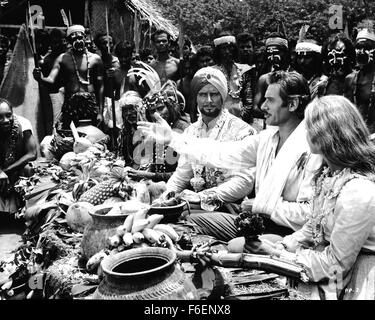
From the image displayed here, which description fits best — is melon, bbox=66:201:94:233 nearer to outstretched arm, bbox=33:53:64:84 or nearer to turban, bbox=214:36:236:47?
turban, bbox=214:36:236:47

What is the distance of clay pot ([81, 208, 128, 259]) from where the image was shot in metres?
2.64

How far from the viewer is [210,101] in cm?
423

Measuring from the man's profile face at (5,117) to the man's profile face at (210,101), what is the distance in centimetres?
291

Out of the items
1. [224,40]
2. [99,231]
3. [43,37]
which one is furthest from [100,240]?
[43,37]

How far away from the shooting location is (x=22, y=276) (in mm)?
3646

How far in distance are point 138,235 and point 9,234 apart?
424 centimetres

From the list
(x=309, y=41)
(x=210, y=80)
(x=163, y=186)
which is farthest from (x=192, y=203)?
(x=309, y=41)

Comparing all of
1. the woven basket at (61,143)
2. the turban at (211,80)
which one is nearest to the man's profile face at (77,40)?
the woven basket at (61,143)

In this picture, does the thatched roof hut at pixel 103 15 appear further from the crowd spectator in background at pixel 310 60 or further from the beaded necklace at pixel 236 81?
the crowd spectator in background at pixel 310 60

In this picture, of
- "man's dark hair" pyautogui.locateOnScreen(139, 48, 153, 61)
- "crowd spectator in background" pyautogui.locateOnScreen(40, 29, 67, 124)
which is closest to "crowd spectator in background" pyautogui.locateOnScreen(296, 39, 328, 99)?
"crowd spectator in background" pyautogui.locateOnScreen(40, 29, 67, 124)

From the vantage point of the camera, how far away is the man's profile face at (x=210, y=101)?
4.20 metres

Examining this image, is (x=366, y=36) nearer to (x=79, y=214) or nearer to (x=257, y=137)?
(x=257, y=137)
